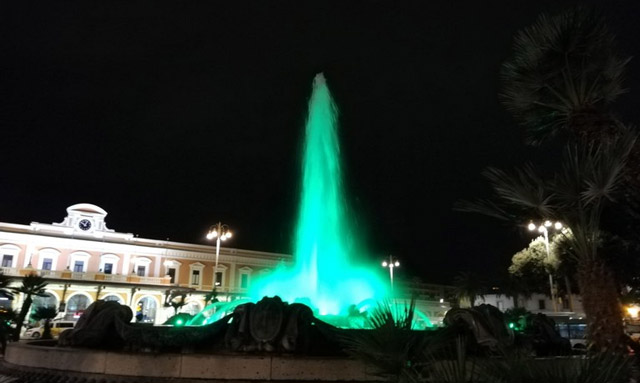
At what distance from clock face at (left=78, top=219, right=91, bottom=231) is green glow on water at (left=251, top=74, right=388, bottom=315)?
35.0 metres

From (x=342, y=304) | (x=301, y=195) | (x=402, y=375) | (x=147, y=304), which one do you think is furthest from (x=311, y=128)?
(x=147, y=304)

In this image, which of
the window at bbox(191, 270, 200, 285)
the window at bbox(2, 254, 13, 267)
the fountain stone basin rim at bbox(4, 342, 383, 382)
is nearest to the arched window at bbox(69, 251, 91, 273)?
the window at bbox(2, 254, 13, 267)

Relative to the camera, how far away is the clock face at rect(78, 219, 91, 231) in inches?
1799

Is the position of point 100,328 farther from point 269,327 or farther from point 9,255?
point 9,255

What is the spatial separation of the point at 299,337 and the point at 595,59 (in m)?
8.43

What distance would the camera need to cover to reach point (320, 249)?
16.1m

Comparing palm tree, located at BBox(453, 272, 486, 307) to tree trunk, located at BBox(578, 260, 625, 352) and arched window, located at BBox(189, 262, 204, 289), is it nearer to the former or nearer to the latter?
arched window, located at BBox(189, 262, 204, 289)

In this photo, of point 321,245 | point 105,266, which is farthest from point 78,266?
point 321,245

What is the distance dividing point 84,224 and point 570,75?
4569 centimetres

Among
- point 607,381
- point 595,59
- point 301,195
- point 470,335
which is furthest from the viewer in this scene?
point 301,195

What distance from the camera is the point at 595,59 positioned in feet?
33.7

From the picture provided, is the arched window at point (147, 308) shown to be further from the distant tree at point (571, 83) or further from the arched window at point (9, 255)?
the distant tree at point (571, 83)

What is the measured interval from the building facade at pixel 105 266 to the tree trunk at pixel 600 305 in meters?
35.7

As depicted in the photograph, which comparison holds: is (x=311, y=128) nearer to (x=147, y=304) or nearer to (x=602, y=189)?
(x=602, y=189)
